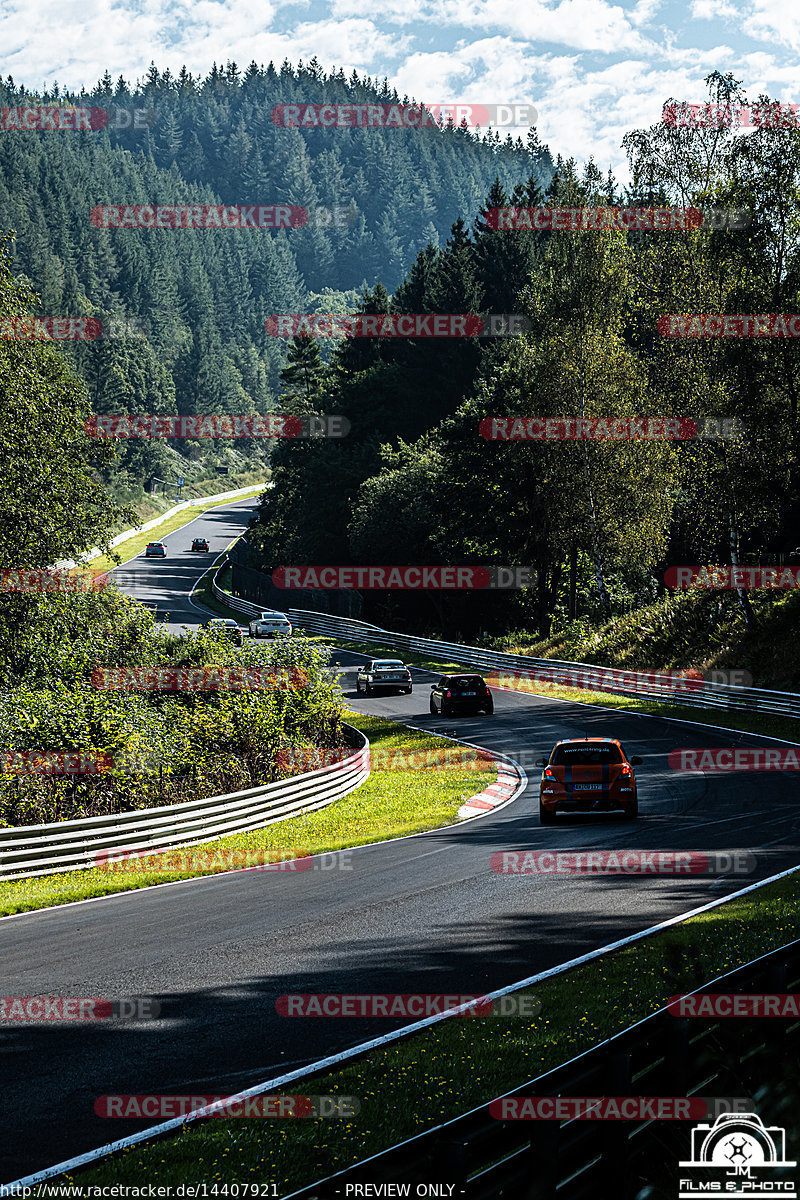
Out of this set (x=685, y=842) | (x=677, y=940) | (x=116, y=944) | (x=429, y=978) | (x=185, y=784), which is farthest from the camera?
(x=185, y=784)

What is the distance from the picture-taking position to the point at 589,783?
18312 millimetres

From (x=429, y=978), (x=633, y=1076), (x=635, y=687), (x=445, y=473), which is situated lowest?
(x=635, y=687)

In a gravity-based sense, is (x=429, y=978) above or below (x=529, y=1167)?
below

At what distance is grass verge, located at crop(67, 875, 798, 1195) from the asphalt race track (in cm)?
52

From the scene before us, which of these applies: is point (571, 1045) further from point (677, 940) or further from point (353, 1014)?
point (677, 940)

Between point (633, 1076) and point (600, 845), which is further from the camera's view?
point (600, 845)

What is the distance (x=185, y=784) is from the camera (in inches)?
829

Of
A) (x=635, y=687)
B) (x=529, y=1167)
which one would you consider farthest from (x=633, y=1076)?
(x=635, y=687)

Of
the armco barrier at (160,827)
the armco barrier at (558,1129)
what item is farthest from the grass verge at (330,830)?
the armco barrier at (558,1129)

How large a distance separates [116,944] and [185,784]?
10.5 m

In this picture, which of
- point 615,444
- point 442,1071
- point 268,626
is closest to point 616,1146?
point 442,1071

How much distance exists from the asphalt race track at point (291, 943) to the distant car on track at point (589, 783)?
1.21ft

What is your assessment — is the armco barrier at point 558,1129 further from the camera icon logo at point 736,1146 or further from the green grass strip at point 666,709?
the green grass strip at point 666,709

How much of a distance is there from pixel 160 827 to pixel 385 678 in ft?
81.7
